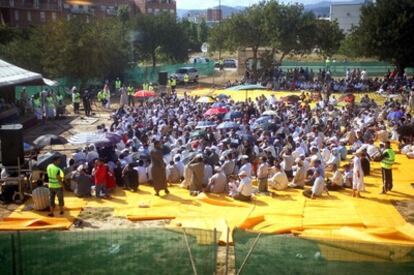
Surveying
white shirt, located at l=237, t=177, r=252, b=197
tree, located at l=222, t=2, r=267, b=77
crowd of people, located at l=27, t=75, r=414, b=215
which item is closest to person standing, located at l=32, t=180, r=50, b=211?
crowd of people, located at l=27, t=75, r=414, b=215

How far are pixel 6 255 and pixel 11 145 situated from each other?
6.00 meters

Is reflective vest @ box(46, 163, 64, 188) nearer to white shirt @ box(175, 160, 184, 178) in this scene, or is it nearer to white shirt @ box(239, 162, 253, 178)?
white shirt @ box(175, 160, 184, 178)

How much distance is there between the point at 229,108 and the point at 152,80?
1946 centimetres

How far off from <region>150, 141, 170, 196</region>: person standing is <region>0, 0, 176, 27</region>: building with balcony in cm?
3340

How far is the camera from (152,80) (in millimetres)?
41406

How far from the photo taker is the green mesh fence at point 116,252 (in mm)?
7891

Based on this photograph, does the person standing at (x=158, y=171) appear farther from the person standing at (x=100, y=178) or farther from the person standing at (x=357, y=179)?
the person standing at (x=357, y=179)

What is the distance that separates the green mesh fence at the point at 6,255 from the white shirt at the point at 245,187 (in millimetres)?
6274

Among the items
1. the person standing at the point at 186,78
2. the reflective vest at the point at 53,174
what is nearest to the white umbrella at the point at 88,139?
the reflective vest at the point at 53,174

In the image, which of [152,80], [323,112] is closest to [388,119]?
[323,112]

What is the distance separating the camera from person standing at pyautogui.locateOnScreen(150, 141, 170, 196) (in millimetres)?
13312

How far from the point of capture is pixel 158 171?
43.7ft

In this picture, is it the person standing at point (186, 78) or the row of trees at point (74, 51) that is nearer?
the row of trees at point (74, 51)

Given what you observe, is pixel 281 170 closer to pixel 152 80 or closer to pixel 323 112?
pixel 323 112
